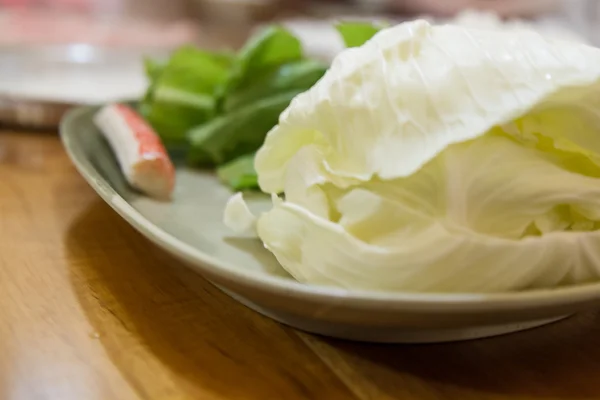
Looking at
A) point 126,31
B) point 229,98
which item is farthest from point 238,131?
point 126,31

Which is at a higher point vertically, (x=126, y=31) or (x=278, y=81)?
(x=278, y=81)

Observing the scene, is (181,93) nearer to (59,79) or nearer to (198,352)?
(59,79)

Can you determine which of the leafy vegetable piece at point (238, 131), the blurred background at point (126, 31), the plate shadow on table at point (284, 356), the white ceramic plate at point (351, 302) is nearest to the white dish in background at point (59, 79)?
the blurred background at point (126, 31)

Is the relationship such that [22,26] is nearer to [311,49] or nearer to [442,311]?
[311,49]

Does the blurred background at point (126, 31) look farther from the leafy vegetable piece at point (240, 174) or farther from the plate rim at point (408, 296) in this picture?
the plate rim at point (408, 296)

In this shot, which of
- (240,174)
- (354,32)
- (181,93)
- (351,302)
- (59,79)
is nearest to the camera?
(351,302)

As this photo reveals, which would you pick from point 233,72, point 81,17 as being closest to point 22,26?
point 81,17

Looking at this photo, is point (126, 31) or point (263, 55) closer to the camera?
point (263, 55)
